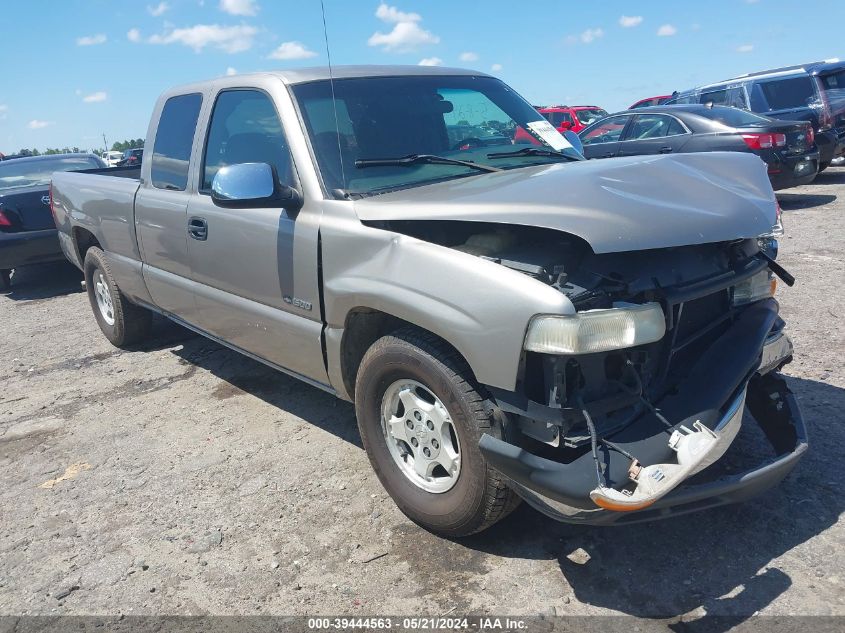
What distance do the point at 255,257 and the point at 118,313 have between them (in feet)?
8.88

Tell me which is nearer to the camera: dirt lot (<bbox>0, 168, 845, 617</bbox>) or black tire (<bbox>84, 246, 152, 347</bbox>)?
dirt lot (<bbox>0, 168, 845, 617</bbox>)

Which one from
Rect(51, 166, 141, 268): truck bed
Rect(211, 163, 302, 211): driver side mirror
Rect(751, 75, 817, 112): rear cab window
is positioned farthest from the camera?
Rect(751, 75, 817, 112): rear cab window

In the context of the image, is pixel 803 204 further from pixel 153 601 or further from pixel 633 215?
pixel 153 601

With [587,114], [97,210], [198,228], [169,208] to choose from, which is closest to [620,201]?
[198,228]

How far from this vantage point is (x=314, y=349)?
11.4ft

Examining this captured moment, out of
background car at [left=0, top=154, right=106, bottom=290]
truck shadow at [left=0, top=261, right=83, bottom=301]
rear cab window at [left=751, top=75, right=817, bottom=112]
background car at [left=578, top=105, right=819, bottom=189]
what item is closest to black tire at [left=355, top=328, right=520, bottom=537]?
background car at [left=0, top=154, right=106, bottom=290]

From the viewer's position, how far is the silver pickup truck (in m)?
2.41

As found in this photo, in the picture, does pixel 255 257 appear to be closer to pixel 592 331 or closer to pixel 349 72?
pixel 349 72

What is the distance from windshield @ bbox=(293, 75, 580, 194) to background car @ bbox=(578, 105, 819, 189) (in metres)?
5.64

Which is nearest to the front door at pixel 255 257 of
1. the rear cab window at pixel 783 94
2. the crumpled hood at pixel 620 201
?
the crumpled hood at pixel 620 201

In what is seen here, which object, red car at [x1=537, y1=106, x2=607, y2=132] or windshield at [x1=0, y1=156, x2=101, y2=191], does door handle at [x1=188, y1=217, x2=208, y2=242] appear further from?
red car at [x1=537, y1=106, x2=607, y2=132]

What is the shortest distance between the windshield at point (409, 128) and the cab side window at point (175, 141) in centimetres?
114

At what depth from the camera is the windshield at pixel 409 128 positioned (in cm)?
339

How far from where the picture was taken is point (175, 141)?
15.1 ft
